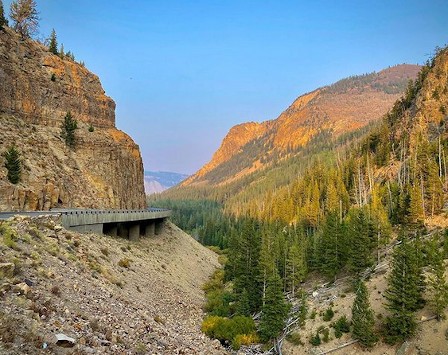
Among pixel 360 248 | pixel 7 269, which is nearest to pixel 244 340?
pixel 360 248

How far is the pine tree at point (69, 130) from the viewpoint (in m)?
64.4

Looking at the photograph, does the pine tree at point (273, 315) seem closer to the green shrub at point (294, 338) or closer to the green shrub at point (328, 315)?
the green shrub at point (294, 338)

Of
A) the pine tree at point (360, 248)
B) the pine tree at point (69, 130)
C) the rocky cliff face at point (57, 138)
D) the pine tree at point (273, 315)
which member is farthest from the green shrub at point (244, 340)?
the pine tree at point (69, 130)

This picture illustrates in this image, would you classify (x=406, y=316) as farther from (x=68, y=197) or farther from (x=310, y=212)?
(x=310, y=212)

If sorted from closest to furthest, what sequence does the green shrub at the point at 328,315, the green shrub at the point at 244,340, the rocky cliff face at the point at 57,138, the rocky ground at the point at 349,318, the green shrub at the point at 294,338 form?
the rocky ground at the point at 349,318 < the green shrub at the point at 244,340 < the green shrub at the point at 294,338 < the green shrub at the point at 328,315 < the rocky cliff face at the point at 57,138

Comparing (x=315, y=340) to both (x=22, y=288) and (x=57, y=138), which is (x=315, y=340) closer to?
(x=22, y=288)

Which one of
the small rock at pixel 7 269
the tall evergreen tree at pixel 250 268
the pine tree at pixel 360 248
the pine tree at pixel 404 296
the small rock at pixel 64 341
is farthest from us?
the tall evergreen tree at pixel 250 268

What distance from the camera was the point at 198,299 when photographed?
4662 centimetres

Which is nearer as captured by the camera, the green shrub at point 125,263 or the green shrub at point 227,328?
the green shrub at point 227,328

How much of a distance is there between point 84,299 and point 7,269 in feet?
14.9

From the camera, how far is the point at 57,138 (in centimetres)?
6281

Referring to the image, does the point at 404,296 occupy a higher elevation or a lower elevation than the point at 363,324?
higher

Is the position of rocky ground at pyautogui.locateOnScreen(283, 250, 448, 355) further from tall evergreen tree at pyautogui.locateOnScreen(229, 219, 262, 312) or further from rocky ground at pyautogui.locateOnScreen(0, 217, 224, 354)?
rocky ground at pyautogui.locateOnScreen(0, 217, 224, 354)

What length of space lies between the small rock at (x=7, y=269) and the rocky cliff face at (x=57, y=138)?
28.2 m
